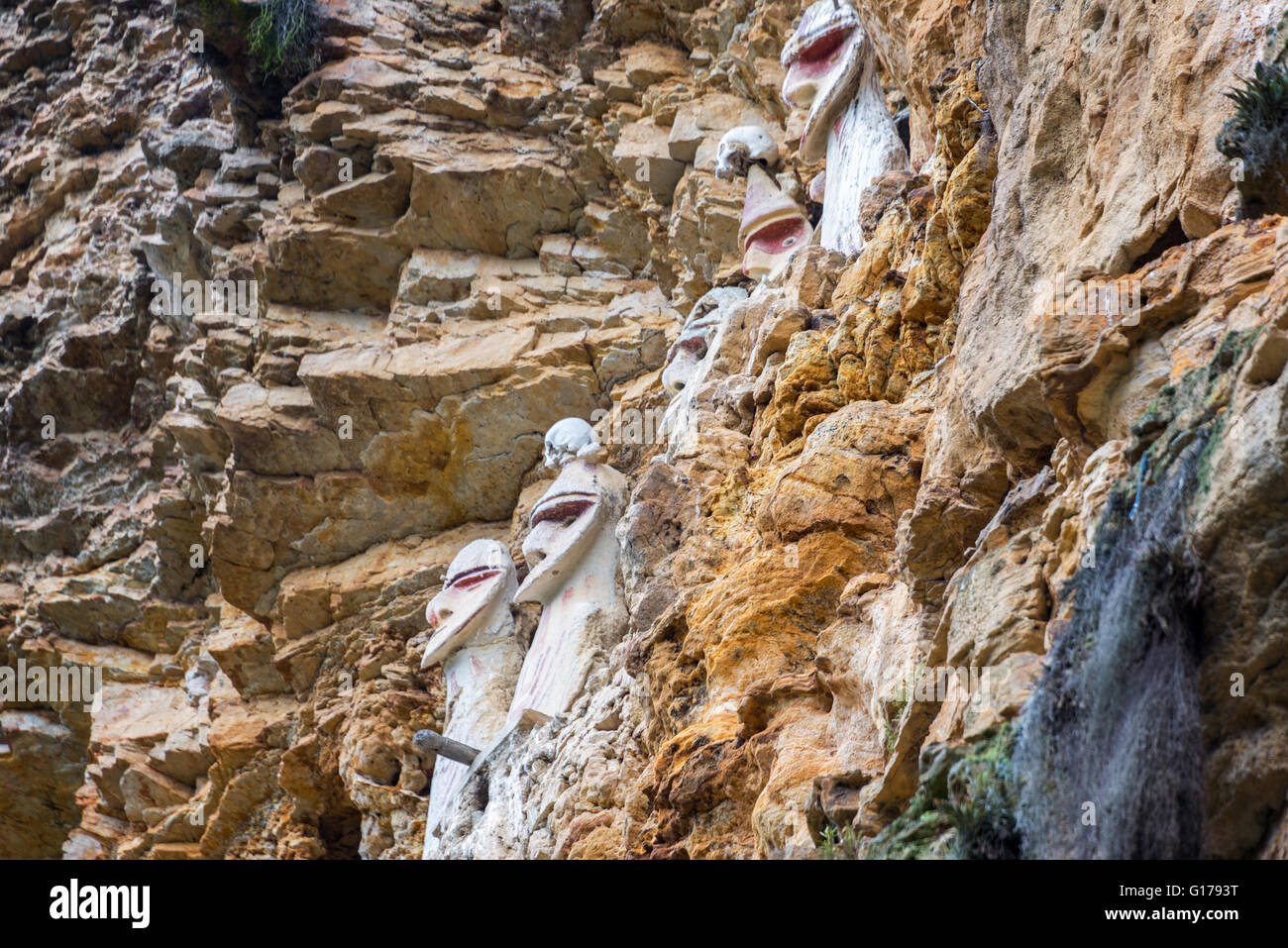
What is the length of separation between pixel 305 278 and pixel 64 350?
6.08 m

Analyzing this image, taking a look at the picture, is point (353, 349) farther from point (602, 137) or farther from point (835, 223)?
point (835, 223)

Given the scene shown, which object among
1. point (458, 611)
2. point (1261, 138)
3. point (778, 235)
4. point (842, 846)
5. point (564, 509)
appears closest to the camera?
point (1261, 138)

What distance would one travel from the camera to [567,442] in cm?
917

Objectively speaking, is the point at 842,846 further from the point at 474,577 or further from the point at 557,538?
the point at 474,577

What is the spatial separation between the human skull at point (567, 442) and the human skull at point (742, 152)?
1968 millimetres

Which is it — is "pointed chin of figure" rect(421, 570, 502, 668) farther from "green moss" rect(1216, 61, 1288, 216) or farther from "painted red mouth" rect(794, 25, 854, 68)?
"green moss" rect(1216, 61, 1288, 216)

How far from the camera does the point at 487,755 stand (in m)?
7.85

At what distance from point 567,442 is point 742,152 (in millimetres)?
2294

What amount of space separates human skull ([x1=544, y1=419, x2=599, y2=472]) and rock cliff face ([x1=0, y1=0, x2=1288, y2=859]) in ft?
0.91

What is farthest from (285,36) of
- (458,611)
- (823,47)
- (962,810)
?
(962,810)

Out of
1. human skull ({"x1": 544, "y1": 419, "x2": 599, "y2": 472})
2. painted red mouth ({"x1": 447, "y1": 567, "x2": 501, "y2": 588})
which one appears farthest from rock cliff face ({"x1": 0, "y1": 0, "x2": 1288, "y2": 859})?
painted red mouth ({"x1": 447, "y1": 567, "x2": 501, "y2": 588})

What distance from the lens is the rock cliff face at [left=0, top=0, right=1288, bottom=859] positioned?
290 centimetres

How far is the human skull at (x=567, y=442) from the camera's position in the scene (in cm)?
907

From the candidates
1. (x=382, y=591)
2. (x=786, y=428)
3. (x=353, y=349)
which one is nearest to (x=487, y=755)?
(x=786, y=428)
